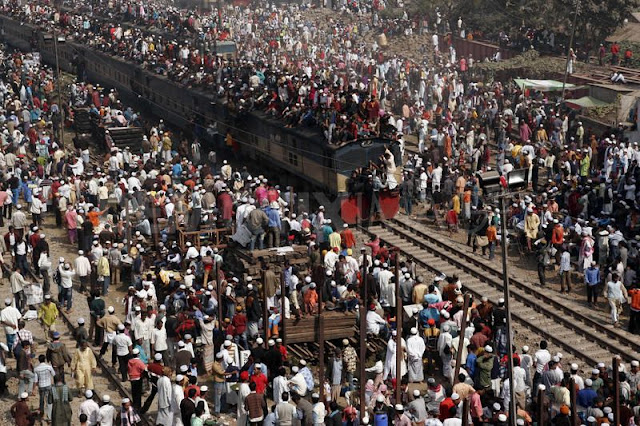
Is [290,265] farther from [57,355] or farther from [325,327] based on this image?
[57,355]

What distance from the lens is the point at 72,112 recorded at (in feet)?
143

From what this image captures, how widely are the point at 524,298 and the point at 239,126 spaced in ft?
46.0

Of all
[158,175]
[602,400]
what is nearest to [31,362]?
[602,400]

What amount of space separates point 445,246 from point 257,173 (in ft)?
29.0

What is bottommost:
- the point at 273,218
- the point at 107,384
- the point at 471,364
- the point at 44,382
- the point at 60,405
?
the point at 107,384

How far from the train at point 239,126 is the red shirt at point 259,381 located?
1195cm

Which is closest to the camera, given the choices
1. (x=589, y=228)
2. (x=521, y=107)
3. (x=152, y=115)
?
(x=589, y=228)

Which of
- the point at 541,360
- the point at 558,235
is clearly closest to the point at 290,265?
the point at 541,360

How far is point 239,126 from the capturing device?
37.2 metres

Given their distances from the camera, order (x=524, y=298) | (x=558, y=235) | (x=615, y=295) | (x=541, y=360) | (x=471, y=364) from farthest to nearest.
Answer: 1. (x=558, y=235)
2. (x=524, y=298)
3. (x=615, y=295)
4. (x=541, y=360)
5. (x=471, y=364)

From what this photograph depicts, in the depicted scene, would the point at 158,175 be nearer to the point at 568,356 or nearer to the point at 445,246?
the point at 445,246

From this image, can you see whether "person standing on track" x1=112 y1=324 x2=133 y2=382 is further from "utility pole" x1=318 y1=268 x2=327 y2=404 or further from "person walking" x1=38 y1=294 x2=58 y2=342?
"utility pole" x1=318 y1=268 x2=327 y2=404

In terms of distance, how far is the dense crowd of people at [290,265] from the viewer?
19453 millimetres

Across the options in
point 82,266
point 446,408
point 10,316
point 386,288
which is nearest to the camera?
point 446,408
